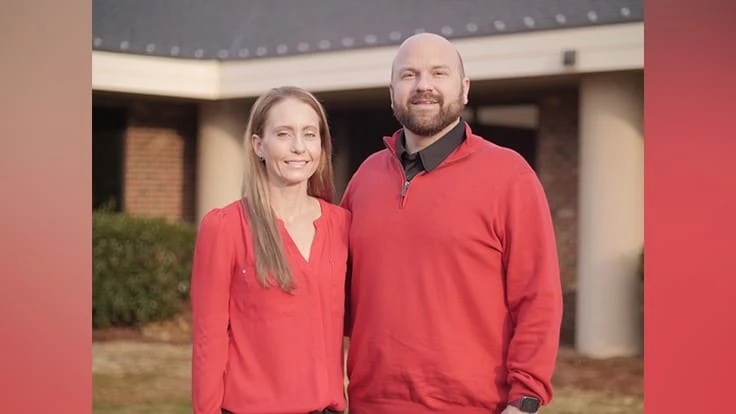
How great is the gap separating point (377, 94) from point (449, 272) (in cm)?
938

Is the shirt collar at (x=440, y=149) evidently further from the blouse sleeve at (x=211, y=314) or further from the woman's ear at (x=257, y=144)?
the blouse sleeve at (x=211, y=314)

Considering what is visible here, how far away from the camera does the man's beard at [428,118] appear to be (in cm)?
347

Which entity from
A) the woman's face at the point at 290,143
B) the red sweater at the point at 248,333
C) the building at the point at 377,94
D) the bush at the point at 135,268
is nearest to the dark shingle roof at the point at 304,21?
the building at the point at 377,94

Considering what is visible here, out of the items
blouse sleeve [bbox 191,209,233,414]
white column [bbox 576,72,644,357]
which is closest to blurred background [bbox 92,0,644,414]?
white column [bbox 576,72,644,357]

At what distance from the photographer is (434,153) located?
11.4ft

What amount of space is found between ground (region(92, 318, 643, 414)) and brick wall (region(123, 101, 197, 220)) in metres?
2.37

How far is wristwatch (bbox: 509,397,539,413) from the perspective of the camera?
10.9ft

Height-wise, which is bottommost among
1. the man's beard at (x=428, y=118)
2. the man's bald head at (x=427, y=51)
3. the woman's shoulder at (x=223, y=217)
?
the woman's shoulder at (x=223, y=217)

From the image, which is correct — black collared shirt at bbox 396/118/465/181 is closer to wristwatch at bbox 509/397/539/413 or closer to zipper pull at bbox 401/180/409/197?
zipper pull at bbox 401/180/409/197

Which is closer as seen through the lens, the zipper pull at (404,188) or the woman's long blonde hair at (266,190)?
the woman's long blonde hair at (266,190)

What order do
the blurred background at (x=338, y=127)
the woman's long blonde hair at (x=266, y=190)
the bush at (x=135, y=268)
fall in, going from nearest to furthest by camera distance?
1. the woman's long blonde hair at (x=266, y=190)
2. the blurred background at (x=338, y=127)
3. the bush at (x=135, y=268)

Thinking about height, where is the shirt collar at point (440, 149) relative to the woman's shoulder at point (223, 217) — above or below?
above

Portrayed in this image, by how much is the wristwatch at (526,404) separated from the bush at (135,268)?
984 cm

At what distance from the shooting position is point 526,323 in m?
3.35
